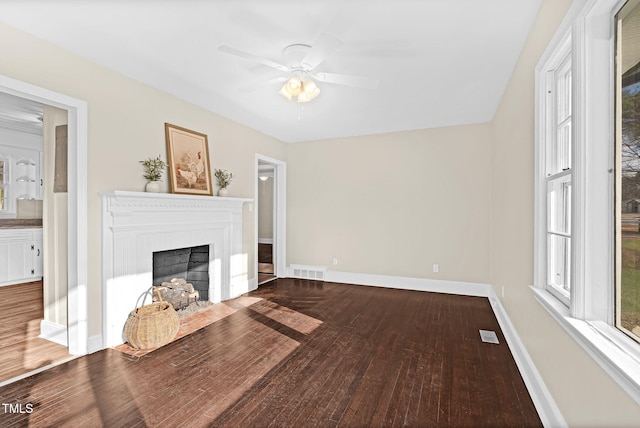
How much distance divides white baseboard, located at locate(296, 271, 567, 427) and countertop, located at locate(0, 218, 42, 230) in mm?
5337

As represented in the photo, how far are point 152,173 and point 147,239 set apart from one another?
0.72 m

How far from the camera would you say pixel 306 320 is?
360 cm

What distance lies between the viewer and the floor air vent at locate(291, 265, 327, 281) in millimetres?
5723

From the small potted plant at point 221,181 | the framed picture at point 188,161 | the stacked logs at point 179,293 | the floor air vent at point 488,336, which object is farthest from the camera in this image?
the small potted plant at point 221,181

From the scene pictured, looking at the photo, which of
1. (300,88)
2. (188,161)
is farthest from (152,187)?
(300,88)

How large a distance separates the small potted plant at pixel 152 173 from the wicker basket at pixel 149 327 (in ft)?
Result: 4.06

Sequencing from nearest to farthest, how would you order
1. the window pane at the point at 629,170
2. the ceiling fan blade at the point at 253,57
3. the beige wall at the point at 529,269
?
the window pane at the point at 629,170, the beige wall at the point at 529,269, the ceiling fan blade at the point at 253,57

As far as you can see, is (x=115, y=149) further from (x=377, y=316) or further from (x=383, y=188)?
(x=383, y=188)

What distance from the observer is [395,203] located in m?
5.21

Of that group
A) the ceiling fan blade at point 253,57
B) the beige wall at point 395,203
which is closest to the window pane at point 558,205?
the ceiling fan blade at point 253,57

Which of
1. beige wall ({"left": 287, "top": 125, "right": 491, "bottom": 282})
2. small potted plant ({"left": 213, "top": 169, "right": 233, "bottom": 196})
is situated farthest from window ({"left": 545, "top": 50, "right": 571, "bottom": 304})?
small potted plant ({"left": 213, "top": 169, "right": 233, "bottom": 196})

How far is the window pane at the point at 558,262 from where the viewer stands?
183cm

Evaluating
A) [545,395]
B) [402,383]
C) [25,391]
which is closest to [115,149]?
[25,391]

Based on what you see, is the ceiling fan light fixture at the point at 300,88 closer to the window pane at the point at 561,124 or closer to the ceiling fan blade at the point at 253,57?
the ceiling fan blade at the point at 253,57
